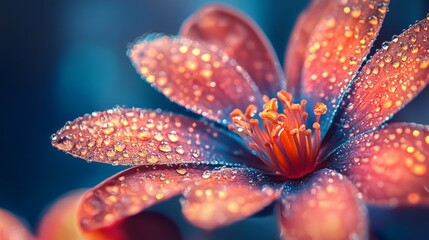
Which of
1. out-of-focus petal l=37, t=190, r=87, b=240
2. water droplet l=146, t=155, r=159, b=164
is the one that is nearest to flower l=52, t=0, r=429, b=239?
water droplet l=146, t=155, r=159, b=164

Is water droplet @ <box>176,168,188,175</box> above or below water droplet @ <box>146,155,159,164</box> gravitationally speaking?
below

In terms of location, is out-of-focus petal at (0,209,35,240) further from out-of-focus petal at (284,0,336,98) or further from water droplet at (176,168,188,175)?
out-of-focus petal at (284,0,336,98)

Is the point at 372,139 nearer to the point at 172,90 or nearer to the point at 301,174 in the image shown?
the point at 301,174

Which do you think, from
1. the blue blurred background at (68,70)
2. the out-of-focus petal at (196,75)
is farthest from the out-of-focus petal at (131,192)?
the blue blurred background at (68,70)

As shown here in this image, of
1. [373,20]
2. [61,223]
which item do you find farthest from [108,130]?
[373,20]

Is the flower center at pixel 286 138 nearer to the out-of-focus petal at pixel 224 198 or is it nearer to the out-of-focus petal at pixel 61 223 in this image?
the out-of-focus petal at pixel 224 198

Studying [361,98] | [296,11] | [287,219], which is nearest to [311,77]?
[361,98]
